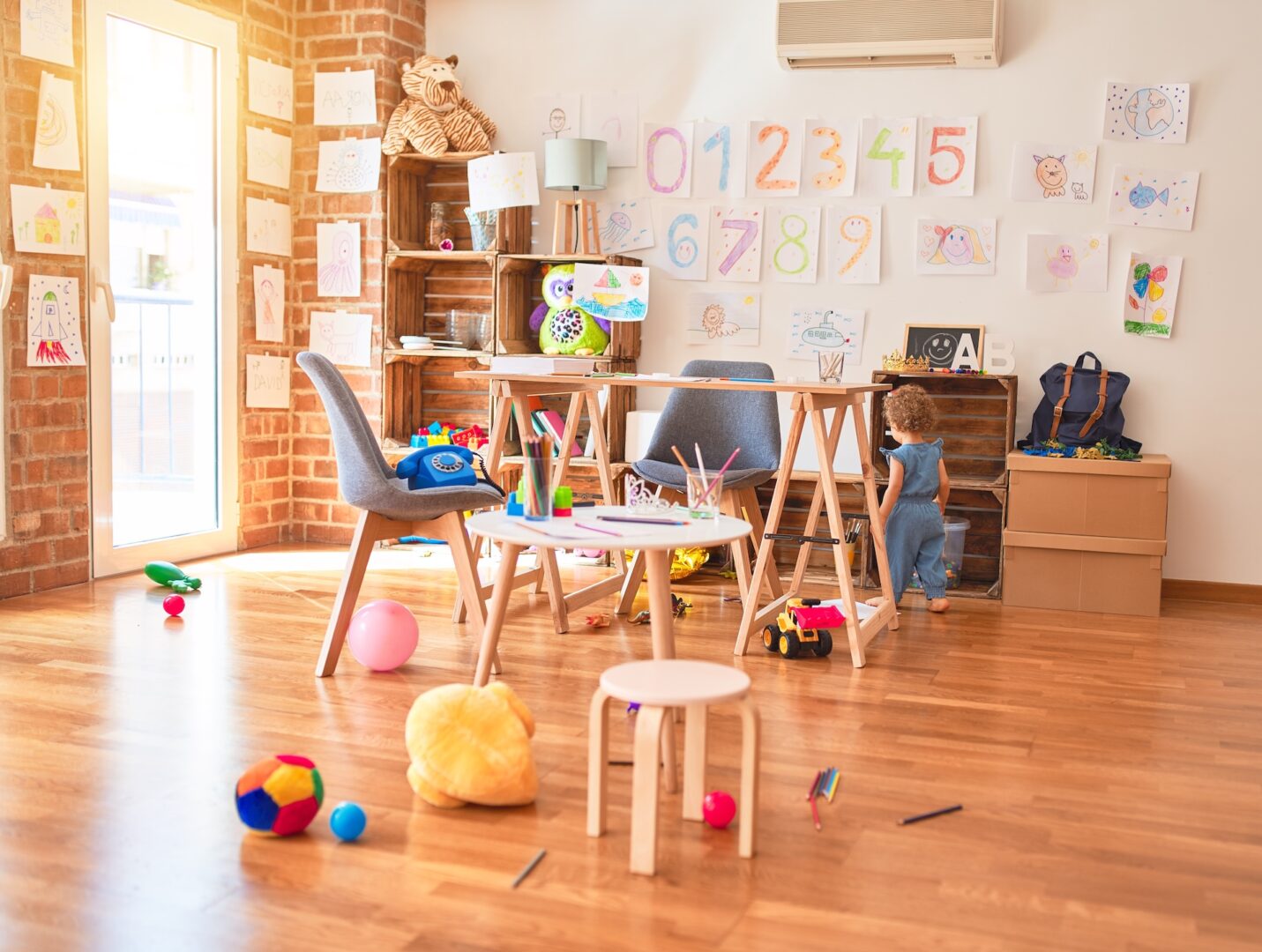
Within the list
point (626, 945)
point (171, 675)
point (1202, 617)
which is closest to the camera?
point (626, 945)

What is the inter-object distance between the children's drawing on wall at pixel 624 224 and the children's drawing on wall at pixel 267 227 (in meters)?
1.34

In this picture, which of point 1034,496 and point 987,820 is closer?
point 987,820

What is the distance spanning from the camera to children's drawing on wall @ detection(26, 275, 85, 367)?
4422 millimetres

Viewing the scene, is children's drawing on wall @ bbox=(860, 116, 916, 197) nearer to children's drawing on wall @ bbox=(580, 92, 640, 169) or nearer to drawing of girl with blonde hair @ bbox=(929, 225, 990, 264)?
drawing of girl with blonde hair @ bbox=(929, 225, 990, 264)

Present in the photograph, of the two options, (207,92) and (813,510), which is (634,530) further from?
(207,92)

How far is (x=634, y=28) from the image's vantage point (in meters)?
5.46

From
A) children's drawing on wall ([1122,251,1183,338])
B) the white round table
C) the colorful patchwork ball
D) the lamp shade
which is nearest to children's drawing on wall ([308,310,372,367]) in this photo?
the lamp shade

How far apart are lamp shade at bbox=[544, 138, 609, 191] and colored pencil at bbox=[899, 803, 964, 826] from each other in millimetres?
3377

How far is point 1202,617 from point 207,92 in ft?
13.9

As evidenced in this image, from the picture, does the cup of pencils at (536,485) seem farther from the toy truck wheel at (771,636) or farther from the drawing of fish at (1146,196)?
the drawing of fish at (1146,196)

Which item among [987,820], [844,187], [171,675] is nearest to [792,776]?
[987,820]

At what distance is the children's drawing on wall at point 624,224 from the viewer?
5465 mm

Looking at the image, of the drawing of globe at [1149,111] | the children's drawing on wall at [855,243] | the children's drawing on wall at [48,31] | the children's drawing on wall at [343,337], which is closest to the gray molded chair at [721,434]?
the children's drawing on wall at [855,243]

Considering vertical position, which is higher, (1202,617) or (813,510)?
(813,510)
